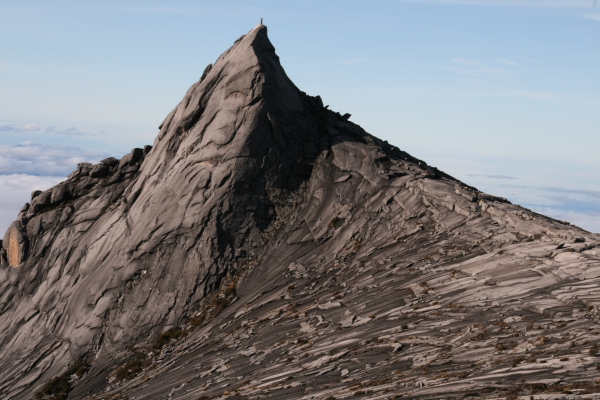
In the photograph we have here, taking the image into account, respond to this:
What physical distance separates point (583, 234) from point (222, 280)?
90.5 ft

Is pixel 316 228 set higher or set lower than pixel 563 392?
higher

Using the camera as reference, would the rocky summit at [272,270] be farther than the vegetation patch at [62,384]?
No

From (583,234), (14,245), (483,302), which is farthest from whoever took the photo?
(14,245)

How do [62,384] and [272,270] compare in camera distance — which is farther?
[272,270]

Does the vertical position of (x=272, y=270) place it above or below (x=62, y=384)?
above

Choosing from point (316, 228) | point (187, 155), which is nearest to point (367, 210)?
point (316, 228)

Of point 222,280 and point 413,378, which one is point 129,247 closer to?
point 222,280

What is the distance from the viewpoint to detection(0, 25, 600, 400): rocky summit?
38438 millimetres

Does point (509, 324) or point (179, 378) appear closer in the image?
point (509, 324)

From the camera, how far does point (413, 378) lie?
34.0m

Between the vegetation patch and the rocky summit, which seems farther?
the vegetation patch

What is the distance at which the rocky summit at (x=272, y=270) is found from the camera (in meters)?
38.4

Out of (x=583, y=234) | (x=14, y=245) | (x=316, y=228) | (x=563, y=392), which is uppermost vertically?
(x=14, y=245)

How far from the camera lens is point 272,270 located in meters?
55.1
